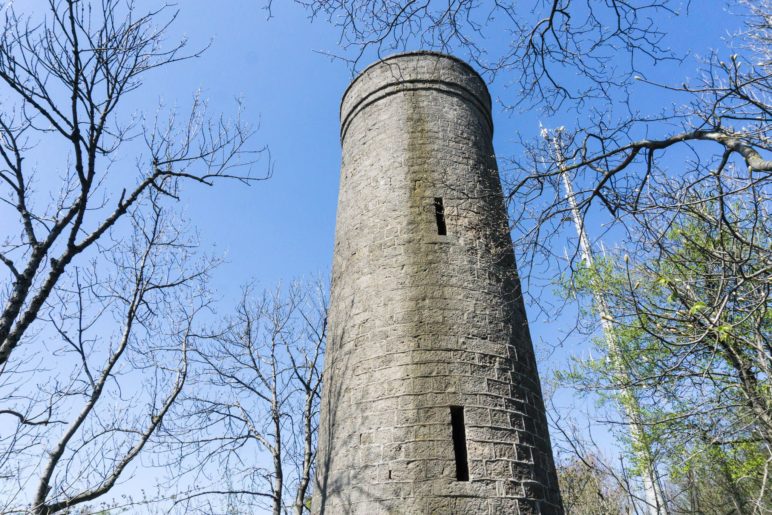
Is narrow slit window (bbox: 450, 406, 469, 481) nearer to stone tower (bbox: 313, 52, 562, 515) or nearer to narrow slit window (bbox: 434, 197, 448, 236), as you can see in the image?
stone tower (bbox: 313, 52, 562, 515)

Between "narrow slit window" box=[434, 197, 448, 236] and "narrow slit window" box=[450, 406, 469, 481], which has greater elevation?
"narrow slit window" box=[434, 197, 448, 236]

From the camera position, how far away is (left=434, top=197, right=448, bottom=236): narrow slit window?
6.30 metres

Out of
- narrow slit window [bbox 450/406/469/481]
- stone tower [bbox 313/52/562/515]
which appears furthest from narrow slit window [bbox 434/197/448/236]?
narrow slit window [bbox 450/406/469/481]

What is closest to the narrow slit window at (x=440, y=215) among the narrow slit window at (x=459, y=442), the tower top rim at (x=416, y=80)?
the tower top rim at (x=416, y=80)

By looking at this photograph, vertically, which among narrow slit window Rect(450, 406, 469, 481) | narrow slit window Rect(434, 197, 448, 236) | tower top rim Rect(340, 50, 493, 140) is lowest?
narrow slit window Rect(450, 406, 469, 481)

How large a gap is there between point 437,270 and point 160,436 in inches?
347

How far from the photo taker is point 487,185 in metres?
7.02

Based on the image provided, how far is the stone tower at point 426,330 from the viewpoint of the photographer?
463 cm

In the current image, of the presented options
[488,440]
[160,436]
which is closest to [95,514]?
[488,440]

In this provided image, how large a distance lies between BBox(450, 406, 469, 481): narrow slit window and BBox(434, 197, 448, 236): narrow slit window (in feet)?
7.62

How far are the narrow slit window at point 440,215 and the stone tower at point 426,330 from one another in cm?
2

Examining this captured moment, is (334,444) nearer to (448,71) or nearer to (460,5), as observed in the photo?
(460,5)

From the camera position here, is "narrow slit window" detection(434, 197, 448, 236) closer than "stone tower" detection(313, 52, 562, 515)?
No

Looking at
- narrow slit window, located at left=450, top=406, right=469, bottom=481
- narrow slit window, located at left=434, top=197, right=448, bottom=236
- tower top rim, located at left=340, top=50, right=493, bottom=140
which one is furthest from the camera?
tower top rim, located at left=340, top=50, right=493, bottom=140
